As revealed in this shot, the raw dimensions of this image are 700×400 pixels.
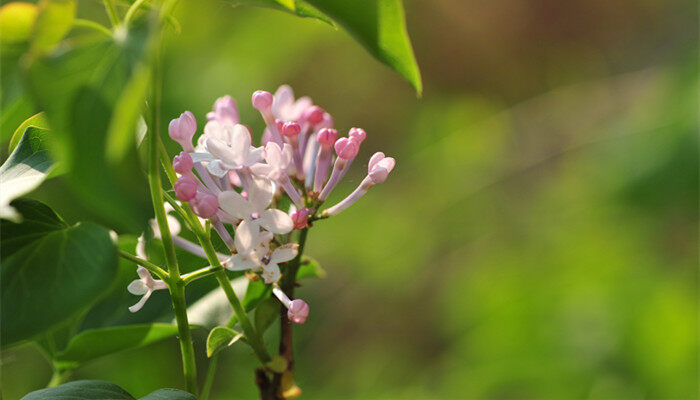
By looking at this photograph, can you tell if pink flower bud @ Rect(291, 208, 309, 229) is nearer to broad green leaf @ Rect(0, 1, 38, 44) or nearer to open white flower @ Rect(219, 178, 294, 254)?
open white flower @ Rect(219, 178, 294, 254)

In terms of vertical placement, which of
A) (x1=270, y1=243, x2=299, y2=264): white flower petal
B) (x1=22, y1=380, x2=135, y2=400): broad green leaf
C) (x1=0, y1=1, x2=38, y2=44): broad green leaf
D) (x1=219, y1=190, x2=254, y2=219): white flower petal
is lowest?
(x1=22, y1=380, x2=135, y2=400): broad green leaf

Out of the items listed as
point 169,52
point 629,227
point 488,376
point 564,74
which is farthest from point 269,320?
point 564,74

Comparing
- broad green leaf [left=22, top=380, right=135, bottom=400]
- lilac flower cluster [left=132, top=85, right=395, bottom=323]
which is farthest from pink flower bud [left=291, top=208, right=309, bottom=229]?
broad green leaf [left=22, top=380, right=135, bottom=400]

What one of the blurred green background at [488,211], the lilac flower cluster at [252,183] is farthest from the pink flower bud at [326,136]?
the blurred green background at [488,211]

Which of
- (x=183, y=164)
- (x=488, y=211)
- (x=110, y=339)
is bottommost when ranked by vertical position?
(x=488, y=211)

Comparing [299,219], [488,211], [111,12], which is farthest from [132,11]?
[488,211]

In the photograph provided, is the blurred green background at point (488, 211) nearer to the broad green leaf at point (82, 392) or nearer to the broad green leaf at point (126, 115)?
the broad green leaf at point (82, 392)

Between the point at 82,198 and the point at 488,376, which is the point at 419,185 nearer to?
the point at 488,376

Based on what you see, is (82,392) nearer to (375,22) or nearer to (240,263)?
(240,263)
